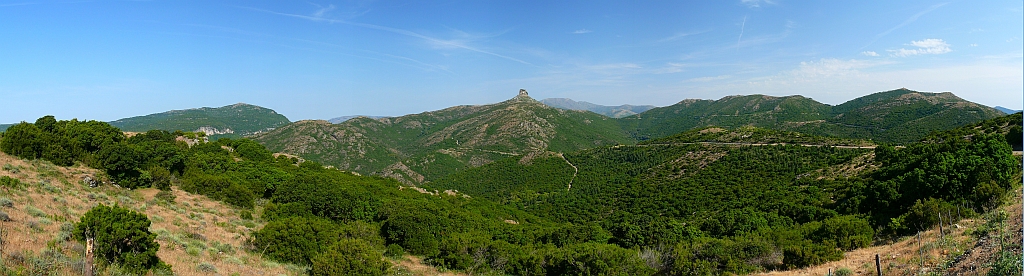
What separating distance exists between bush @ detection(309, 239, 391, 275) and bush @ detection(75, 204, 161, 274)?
14.8 feet

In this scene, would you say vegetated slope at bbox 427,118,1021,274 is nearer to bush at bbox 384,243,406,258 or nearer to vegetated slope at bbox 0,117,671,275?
vegetated slope at bbox 0,117,671,275

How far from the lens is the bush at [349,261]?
14125 mm

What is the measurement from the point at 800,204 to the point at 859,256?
916 inches

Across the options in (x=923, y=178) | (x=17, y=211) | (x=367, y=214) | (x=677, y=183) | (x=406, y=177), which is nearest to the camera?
(x=17, y=211)

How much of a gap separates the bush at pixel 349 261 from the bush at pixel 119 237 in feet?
14.8

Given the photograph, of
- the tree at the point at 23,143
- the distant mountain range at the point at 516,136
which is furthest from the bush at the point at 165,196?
the distant mountain range at the point at 516,136

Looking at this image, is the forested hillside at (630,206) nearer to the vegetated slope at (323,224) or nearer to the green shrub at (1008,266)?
the vegetated slope at (323,224)

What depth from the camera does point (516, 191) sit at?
81125 millimetres

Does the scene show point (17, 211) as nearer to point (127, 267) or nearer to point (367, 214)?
point (127, 267)

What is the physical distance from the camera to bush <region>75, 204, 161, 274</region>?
10.3 meters

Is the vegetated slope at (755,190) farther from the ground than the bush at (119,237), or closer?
closer

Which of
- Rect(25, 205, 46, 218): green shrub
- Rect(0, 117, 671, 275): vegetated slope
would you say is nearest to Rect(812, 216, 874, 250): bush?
Rect(0, 117, 671, 275): vegetated slope

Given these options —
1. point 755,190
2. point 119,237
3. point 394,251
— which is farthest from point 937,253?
point 755,190

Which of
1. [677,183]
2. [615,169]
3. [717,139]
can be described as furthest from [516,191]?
[717,139]
